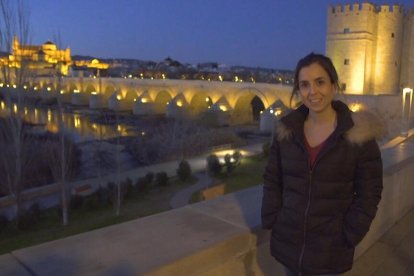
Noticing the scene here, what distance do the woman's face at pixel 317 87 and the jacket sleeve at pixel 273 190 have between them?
195 mm

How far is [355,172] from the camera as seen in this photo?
4.51 ft

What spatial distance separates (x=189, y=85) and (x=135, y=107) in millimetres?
5230

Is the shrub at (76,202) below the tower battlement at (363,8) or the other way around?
below

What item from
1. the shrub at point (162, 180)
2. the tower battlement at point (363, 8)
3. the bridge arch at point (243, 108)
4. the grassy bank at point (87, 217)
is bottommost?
the grassy bank at point (87, 217)

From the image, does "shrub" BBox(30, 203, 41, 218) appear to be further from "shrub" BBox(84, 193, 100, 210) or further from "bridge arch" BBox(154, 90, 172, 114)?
"bridge arch" BBox(154, 90, 172, 114)

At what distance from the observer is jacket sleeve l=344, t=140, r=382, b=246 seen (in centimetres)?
133

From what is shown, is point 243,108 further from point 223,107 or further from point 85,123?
point 85,123

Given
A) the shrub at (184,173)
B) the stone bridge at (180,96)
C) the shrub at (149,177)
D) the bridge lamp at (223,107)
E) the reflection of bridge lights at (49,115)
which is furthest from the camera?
the reflection of bridge lights at (49,115)

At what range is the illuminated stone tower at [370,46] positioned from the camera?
20.0 meters

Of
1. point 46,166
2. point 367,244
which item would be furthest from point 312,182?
point 46,166

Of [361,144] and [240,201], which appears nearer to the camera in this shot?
[361,144]

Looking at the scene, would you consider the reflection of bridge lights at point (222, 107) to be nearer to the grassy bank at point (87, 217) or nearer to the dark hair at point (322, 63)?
the grassy bank at point (87, 217)

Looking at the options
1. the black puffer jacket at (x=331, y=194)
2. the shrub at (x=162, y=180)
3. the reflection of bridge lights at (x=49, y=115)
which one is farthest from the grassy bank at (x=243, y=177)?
the reflection of bridge lights at (x=49, y=115)

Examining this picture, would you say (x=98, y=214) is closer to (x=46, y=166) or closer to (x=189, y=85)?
(x=46, y=166)
